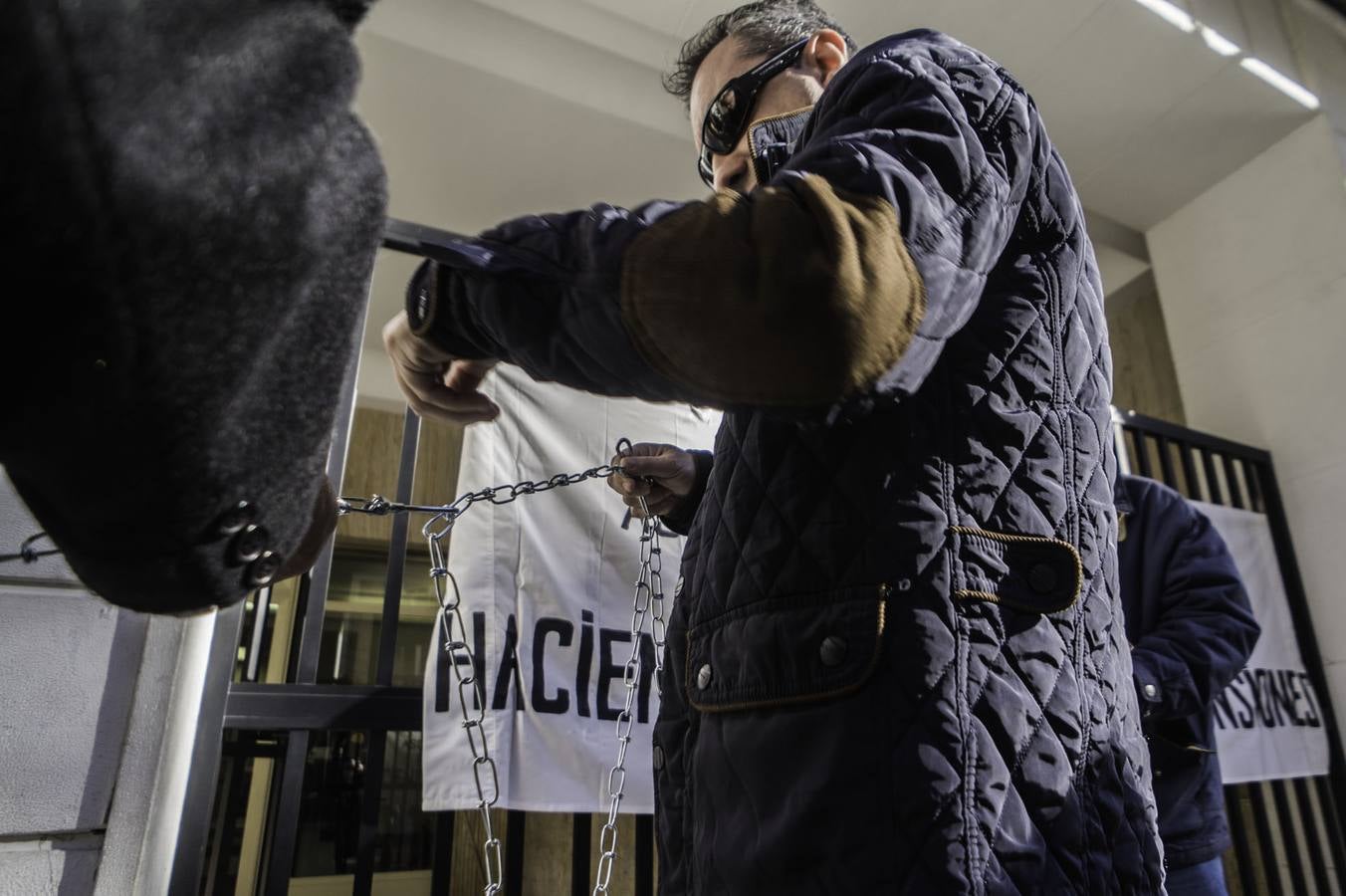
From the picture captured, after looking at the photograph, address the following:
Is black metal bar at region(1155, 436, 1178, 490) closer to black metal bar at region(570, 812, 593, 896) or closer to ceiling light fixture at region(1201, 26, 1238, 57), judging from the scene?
ceiling light fixture at region(1201, 26, 1238, 57)

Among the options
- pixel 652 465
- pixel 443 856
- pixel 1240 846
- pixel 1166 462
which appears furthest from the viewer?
pixel 1166 462

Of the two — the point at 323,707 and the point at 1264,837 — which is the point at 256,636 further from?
the point at 1264,837

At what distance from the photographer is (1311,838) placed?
10.8 feet

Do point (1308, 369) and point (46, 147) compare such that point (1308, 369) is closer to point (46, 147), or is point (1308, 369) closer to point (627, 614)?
point (627, 614)

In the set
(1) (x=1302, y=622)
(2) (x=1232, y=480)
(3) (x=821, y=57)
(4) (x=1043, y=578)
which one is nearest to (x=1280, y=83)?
(2) (x=1232, y=480)

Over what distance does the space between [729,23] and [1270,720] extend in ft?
11.2

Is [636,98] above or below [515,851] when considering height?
above

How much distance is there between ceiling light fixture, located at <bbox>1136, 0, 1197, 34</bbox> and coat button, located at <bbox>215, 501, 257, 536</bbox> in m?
4.22

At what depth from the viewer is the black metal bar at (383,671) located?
71.0 inches

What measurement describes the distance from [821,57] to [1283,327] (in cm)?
395

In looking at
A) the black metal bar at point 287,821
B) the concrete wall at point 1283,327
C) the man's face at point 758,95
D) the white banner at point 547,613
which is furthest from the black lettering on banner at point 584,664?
the concrete wall at point 1283,327

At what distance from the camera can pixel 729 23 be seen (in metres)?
1.24

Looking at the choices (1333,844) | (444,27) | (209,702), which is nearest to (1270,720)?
(1333,844)

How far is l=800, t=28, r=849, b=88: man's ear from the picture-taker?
1.10m
